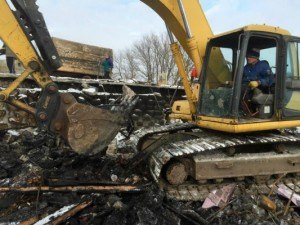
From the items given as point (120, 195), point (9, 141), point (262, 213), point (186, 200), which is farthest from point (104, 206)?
point (9, 141)

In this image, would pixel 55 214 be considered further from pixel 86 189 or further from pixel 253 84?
pixel 253 84

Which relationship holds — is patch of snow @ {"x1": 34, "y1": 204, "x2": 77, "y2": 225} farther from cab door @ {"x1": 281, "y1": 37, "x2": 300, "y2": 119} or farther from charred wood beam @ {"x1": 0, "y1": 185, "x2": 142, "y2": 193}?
cab door @ {"x1": 281, "y1": 37, "x2": 300, "y2": 119}

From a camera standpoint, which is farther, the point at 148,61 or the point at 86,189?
the point at 148,61

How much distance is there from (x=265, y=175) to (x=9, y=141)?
499cm

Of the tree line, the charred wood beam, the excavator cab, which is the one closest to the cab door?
the excavator cab

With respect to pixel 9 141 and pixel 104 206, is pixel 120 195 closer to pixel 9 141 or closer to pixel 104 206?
pixel 104 206

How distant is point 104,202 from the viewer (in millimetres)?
4340

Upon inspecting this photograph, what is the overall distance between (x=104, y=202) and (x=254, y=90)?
8.10 ft

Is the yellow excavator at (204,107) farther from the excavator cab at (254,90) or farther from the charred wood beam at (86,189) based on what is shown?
the charred wood beam at (86,189)

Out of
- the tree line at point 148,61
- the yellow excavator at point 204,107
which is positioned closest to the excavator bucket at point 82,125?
the yellow excavator at point 204,107

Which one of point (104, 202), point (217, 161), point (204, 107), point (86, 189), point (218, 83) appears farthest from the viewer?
point (218, 83)

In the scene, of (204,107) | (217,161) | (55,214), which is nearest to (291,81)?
(204,107)

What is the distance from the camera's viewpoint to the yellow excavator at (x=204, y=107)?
4.18 m

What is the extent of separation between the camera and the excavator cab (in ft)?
15.6
